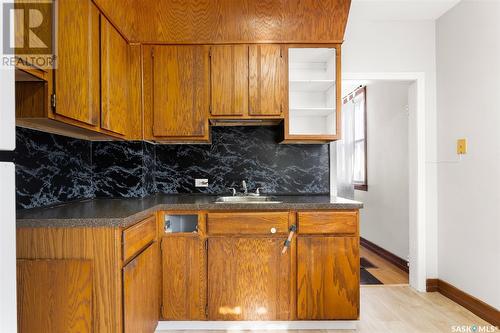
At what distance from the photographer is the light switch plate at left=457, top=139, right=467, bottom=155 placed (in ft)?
8.30

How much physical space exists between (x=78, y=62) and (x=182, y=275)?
4.99 ft

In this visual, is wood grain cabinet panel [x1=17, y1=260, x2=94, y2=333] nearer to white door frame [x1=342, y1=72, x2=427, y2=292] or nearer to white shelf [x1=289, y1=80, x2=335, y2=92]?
white shelf [x1=289, y1=80, x2=335, y2=92]

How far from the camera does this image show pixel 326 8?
234cm

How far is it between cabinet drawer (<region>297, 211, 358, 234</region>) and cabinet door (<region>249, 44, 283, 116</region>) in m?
0.88

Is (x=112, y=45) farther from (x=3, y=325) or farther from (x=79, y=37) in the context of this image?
(x=3, y=325)

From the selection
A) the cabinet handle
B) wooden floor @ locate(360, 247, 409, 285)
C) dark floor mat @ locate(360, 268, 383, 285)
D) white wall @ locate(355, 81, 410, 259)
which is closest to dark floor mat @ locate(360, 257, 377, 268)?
wooden floor @ locate(360, 247, 409, 285)

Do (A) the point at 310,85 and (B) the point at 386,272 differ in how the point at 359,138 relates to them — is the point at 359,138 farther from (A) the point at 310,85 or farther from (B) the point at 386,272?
(A) the point at 310,85

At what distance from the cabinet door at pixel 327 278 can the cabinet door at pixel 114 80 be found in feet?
5.13

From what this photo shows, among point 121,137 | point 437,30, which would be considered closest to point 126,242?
point 121,137

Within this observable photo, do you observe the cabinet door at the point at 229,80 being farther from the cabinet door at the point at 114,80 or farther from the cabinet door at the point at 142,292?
the cabinet door at the point at 142,292

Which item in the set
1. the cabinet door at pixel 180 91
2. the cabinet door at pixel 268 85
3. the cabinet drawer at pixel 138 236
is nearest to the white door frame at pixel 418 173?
the cabinet door at pixel 268 85

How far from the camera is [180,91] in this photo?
245 cm

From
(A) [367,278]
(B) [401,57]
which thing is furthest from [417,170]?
(A) [367,278]

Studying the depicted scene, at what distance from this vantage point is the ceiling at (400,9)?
8.52 feet
